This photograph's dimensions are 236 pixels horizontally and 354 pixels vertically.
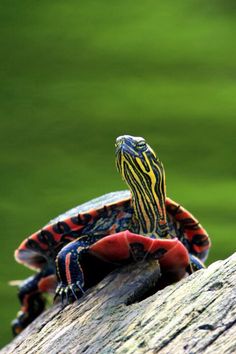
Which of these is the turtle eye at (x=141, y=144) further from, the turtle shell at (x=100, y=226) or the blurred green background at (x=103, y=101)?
the blurred green background at (x=103, y=101)

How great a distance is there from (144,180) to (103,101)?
2.67 metres

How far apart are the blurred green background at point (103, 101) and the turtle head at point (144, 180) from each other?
2319 millimetres

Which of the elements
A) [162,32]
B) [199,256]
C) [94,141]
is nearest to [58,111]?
[94,141]

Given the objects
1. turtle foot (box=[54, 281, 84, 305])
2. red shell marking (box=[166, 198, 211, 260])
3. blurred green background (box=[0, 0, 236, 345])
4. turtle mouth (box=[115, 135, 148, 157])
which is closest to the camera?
turtle foot (box=[54, 281, 84, 305])

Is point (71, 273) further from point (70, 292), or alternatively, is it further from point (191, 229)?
point (191, 229)

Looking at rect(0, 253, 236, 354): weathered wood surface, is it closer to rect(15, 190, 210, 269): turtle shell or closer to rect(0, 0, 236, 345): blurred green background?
rect(15, 190, 210, 269): turtle shell

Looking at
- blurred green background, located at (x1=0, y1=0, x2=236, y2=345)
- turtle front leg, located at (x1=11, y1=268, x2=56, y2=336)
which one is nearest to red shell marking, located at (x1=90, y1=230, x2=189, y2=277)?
turtle front leg, located at (x1=11, y1=268, x2=56, y2=336)

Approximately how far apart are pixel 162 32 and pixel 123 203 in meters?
2.73

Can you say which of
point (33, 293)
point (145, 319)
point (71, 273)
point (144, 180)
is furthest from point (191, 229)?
point (145, 319)

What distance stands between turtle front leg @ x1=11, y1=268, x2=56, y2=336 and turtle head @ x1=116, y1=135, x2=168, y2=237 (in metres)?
0.46

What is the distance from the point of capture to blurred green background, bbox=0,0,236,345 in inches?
164

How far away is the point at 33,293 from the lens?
7.06ft

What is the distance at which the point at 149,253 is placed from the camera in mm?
1622

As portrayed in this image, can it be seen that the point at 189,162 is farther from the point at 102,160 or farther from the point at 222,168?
the point at 102,160
